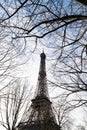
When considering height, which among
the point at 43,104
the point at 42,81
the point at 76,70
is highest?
the point at 42,81

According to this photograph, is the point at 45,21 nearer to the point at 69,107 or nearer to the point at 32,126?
the point at 69,107

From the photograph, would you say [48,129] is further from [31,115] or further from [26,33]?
[26,33]

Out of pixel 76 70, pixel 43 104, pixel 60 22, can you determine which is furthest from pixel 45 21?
pixel 43 104

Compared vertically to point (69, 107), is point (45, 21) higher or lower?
higher

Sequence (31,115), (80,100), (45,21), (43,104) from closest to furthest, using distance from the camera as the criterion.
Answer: (45,21)
(80,100)
(31,115)
(43,104)

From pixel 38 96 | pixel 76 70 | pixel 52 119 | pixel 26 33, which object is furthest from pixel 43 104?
pixel 26 33

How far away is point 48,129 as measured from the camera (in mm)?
21938

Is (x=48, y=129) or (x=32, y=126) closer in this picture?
(x=48, y=129)

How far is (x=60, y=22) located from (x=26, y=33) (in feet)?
3.06

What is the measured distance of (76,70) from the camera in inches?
402

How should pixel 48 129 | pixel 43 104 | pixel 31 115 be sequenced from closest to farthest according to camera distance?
pixel 48 129 < pixel 31 115 < pixel 43 104

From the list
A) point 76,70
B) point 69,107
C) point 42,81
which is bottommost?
point 69,107

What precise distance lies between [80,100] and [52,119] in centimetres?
1305

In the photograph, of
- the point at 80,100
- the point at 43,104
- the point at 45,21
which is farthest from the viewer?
the point at 43,104
